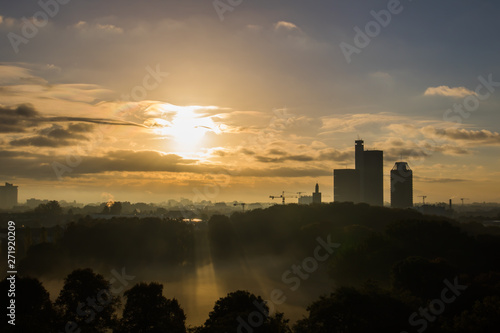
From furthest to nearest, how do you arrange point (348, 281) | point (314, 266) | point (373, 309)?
point (314, 266), point (348, 281), point (373, 309)

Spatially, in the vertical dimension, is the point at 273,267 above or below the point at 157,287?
below

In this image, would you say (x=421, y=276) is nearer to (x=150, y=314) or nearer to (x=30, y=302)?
(x=150, y=314)

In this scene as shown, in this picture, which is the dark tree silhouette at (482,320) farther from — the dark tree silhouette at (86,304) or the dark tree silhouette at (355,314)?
the dark tree silhouette at (86,304)

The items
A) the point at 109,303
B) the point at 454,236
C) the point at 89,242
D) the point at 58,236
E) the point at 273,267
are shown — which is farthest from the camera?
the point at 58,236

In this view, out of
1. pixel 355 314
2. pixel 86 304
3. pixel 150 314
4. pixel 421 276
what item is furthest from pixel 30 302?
pixel 421 276

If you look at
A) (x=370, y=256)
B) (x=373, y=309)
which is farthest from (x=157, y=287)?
(x=370, y=256)

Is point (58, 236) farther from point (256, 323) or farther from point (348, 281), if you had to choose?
point (256, 323)
